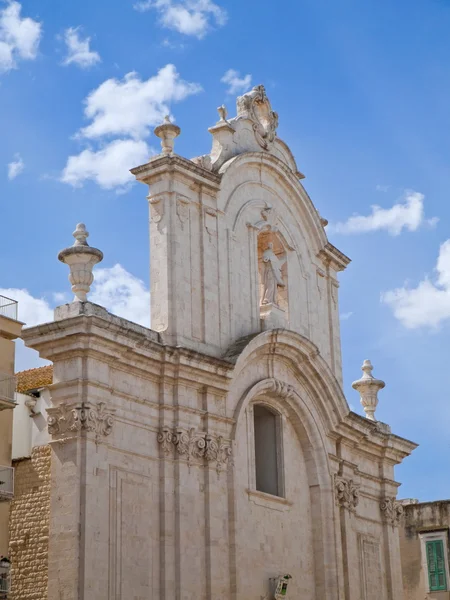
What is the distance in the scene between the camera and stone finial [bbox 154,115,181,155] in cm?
2694

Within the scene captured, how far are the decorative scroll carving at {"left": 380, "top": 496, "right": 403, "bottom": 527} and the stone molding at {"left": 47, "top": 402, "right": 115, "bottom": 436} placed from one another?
12.2 metres

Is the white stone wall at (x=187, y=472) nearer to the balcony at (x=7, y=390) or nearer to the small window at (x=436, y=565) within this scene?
the balcony at (x=7, y=390)

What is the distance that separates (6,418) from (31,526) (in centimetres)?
223

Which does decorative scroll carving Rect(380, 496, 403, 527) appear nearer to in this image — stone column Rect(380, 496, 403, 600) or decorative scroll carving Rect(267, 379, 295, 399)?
stone column Rect(380, 496, 403, 600)

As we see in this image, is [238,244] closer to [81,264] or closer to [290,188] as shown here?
[290,188]

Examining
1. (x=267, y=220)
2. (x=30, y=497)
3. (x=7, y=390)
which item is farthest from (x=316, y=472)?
(x=7, y=390)

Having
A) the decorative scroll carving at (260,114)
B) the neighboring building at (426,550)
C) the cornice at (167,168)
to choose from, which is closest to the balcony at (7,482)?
the cornice at (167,168)

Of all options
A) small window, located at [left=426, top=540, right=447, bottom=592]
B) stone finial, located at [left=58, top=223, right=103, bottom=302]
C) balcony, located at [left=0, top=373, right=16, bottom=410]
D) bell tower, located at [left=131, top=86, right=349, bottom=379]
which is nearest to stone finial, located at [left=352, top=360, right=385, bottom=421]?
bell tower, located at [left=131, top=86, right=349, bottom=379]

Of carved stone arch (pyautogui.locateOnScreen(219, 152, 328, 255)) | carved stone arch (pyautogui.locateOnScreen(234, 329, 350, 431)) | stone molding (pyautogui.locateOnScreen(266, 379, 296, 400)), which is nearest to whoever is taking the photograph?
carved stone arch (pyautogui.locateOnScreen(234, 329, 350, 431))

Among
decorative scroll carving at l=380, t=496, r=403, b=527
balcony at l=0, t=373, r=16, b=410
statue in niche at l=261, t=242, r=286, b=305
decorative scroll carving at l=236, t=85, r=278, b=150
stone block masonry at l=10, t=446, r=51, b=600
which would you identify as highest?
decorative scroll carving at l=236, t=85, r=278, b=150

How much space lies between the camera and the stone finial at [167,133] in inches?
1061

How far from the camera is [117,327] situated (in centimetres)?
2348

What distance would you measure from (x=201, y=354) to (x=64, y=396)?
11.6ft

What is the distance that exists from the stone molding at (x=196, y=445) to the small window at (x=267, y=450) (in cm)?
287
